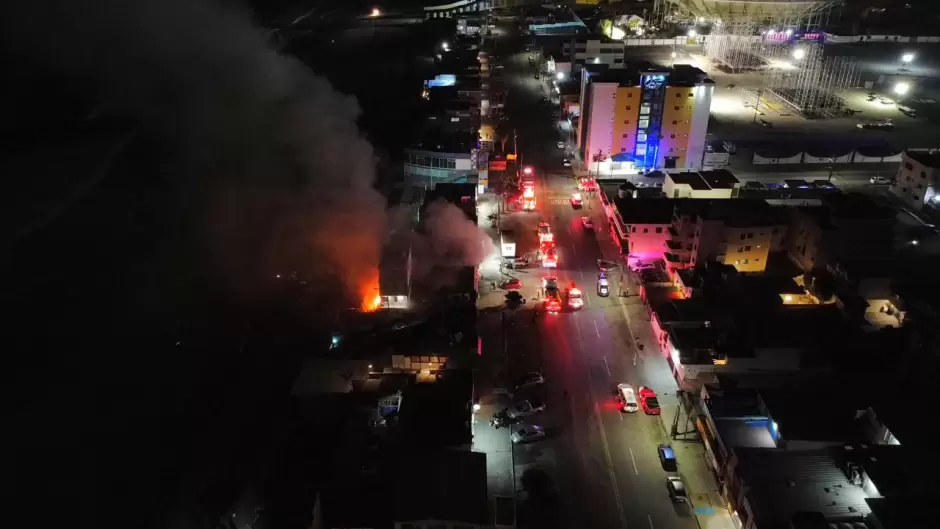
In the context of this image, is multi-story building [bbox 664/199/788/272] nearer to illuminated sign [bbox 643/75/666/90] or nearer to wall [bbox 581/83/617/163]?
illuminated sign [bbox 643/75/666/90]

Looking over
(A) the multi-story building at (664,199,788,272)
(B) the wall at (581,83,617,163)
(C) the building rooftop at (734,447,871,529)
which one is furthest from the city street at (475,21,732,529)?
(B) the wall at (581,83,617,163)

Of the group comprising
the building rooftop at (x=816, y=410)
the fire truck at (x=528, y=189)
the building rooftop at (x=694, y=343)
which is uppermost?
the fire truck at (x=528, y=189)

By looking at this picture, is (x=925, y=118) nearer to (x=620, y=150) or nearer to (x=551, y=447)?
(x=620, y=150)

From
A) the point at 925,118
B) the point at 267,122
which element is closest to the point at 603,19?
the point at 925,118

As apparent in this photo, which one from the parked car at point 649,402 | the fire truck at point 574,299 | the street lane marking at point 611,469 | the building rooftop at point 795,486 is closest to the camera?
the building rooftop at point 795,486

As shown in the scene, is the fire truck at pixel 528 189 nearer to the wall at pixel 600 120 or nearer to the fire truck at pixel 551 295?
the wall at pixel 600 120

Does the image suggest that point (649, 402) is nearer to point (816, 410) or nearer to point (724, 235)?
point (816, 410)

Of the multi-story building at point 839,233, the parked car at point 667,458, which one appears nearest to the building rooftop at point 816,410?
the parked car at point 667,458
